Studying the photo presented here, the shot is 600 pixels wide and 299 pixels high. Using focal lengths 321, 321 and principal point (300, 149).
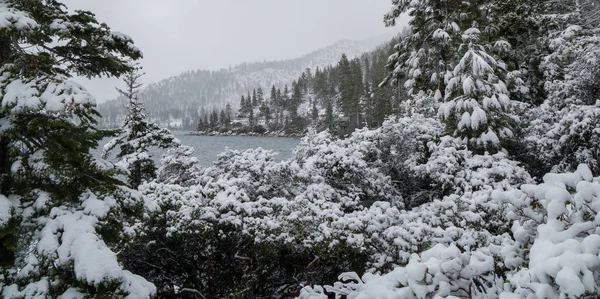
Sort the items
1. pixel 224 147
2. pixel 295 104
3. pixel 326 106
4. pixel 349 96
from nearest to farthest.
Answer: pixel 224 147
pixel 349 96
pixel 326 106
pixel 295 104

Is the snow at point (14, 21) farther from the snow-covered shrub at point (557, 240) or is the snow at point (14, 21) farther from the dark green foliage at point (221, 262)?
the snow-covered shrub at point (557, 240)

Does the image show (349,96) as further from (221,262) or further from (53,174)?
(53,174)

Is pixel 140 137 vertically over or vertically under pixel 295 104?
under

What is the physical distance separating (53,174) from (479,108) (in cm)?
904

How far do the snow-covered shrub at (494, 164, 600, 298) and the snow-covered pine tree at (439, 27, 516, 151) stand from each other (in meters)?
6.64

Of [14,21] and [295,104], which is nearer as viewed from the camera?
[14,21]

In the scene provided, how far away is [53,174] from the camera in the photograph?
325cm

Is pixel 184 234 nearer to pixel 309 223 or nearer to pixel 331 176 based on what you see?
pixel 309 223

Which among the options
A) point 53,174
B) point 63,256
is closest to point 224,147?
point 53,174

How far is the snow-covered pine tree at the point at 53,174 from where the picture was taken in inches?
115

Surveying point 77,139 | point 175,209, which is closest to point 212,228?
point 175,209

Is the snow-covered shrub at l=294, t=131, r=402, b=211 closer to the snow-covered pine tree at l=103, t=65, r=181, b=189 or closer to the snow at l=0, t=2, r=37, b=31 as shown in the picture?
the snow at l=0, t=2, r=37, b=31

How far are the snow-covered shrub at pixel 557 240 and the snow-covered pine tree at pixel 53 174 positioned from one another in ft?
10.3

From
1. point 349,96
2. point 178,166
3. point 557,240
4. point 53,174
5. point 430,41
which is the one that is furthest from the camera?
point 349,96
